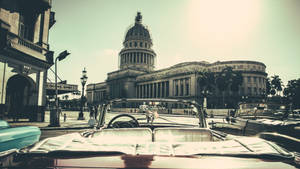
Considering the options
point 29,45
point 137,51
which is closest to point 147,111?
point 29,45

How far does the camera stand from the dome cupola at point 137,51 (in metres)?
92.9

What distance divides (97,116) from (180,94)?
68.7 meters

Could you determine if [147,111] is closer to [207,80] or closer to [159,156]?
[159,156]

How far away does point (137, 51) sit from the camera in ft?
302

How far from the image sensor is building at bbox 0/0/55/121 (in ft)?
41.1

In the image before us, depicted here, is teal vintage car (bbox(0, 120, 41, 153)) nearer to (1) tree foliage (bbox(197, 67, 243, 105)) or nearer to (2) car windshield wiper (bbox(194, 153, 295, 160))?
(2) car windshield wiper (bbox(194, 153, 295, 160))

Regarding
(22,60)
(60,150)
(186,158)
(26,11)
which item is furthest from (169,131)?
(26,11)

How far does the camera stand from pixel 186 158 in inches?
49.4

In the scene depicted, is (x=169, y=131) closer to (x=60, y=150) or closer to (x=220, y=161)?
(x=220, y=161)


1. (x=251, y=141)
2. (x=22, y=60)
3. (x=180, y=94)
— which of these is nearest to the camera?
(x=251, y=141)

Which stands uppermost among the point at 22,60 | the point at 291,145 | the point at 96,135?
the point at 22,60

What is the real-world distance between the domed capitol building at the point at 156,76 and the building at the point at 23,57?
49.5 m

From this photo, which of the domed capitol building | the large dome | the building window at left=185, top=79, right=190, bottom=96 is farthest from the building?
the large dome

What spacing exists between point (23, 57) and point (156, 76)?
69974 millimetres
